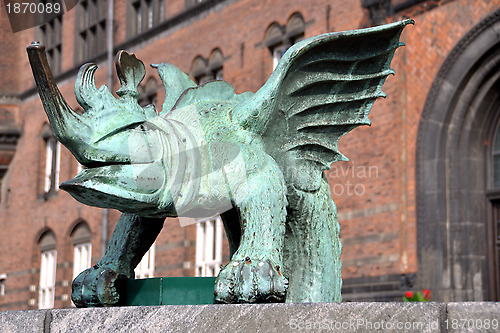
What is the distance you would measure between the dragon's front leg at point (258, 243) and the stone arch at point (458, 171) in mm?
8507

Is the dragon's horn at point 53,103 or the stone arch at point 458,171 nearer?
the dragon's horn at point 53,103

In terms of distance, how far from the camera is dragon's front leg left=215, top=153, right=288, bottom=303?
261 cm

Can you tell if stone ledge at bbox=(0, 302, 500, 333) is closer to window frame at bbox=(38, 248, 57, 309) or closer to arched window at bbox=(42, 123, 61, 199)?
window frame at bbox=(38, 248, 57, 309)

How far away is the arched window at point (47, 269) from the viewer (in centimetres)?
2152

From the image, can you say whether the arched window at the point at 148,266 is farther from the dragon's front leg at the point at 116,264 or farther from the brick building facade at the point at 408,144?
the dragon's front leg at the point at 116,264

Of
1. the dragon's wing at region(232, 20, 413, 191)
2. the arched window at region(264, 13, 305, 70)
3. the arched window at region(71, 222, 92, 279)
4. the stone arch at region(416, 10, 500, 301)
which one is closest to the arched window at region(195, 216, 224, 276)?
the arched window at region(264, 13, 305, 70)

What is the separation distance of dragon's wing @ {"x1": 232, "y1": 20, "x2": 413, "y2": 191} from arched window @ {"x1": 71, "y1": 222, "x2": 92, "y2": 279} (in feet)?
56.0

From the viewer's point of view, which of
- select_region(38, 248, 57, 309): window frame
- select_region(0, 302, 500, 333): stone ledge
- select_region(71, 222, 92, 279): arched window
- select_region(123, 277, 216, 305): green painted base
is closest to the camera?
select_region(0, 302, 500, 333): stone ledge

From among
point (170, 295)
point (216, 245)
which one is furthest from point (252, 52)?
point (170, 295)

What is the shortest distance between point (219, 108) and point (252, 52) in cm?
1263

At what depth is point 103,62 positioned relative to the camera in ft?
66.1

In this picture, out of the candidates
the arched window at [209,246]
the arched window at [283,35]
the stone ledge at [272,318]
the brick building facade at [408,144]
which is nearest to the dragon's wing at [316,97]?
the stone ledge at [272,318]

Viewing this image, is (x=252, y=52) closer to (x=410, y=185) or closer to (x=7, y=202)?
(x=410, y=185)

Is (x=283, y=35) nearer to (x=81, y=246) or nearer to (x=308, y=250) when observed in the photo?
(x=81, y=246)
